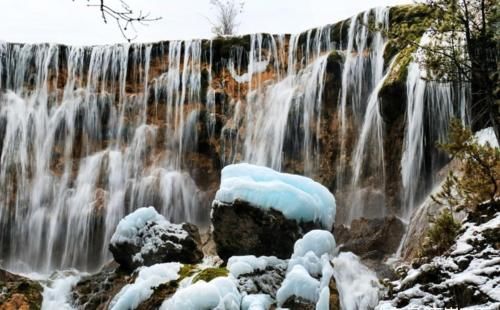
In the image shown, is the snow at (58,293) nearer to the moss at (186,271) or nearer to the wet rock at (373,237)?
the moss at (186,271)

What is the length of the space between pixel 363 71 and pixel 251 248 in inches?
307

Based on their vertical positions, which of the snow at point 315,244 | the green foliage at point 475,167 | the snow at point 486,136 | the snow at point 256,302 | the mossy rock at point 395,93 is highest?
the mossy rock at point 395,93

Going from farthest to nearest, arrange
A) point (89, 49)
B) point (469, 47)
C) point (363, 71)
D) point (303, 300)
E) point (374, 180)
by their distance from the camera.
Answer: point (89, 49) → point (363, 71) → point (374, 180) → point (303, 300) → point (469, 47)

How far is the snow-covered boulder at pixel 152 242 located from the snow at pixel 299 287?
138 inches

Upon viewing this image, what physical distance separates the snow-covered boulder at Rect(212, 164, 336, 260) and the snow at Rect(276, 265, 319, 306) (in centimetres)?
133

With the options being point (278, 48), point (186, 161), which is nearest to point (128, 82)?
point (186, 161)

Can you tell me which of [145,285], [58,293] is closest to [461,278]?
[145,285]

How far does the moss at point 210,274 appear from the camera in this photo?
30.1 feet

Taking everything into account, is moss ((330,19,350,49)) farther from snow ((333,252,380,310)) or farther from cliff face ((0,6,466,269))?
snow ((333,252,380,310))

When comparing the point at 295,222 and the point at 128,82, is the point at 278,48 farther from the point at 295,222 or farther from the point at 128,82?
the point at 295,222

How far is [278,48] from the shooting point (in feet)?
63.0

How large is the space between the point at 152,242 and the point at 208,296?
13.3 feet

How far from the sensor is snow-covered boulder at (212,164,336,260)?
1041 cm

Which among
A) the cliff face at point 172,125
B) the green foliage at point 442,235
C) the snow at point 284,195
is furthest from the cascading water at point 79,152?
the green foliage at point 442,235
